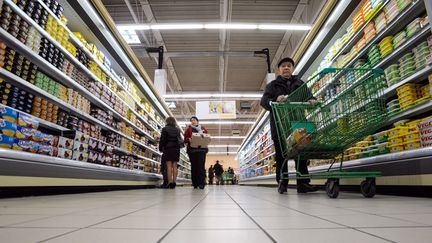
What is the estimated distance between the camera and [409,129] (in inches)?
94.3

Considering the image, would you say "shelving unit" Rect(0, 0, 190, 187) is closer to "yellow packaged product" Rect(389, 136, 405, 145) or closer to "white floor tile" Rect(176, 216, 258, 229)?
"white floor tile" Rect(176, 216, 258, 229)

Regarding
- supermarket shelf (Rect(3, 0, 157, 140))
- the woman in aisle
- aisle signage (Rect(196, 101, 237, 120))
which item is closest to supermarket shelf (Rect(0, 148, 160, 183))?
supermarket shelf (Rect(3, 0, 157, 140))

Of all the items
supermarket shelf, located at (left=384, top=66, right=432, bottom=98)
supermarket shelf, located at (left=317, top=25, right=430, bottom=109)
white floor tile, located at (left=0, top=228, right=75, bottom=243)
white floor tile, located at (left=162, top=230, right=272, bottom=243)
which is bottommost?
white floor tile, located at (left=0, top=228, right=75, bottom=243)

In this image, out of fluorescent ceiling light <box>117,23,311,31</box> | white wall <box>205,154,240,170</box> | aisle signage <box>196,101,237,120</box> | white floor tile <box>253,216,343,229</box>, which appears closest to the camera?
white floor tile <box>253,216,343,229</box>

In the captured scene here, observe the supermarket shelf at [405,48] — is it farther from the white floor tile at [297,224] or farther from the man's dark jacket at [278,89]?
the white floor tile at [297,224]

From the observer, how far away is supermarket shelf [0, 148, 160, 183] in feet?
6.98

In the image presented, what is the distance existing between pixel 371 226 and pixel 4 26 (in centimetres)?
274

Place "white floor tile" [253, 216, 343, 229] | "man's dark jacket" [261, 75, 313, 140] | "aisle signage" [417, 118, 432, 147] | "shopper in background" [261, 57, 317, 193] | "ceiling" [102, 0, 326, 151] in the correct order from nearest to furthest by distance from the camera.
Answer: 1. "white floor tile" [253, 216, 343, 229]
2. "aisle signage" [417, 118, 432, 147]
3. "shopper in background" [261, 57, 317, 193]
4. "man's dark jacket" [261, 75, 313, 140]
5. "ceiling" [102, 0, 326, 151]

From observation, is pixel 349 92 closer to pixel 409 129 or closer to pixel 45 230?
pixel 409 129

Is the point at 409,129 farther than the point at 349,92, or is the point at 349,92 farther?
the point at 409,129

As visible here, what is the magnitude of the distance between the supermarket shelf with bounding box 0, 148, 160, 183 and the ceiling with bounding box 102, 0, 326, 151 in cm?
506

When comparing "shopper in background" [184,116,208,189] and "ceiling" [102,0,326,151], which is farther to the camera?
"ceiling" [102,0,326,151]

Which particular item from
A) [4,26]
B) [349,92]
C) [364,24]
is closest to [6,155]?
[4,26]

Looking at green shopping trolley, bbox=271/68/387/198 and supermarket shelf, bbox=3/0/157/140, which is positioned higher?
supermarket shelf, bbox=3/0/157/140
